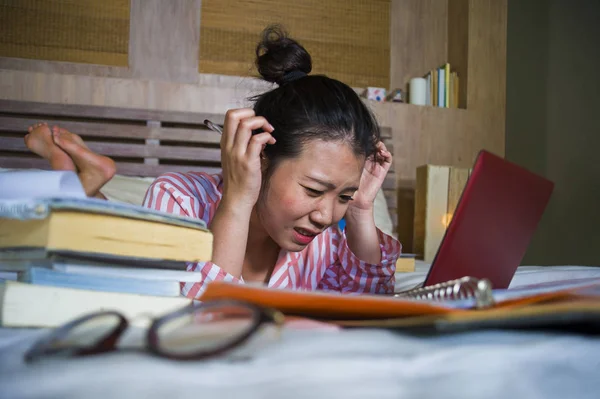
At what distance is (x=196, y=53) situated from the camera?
287 centimetres

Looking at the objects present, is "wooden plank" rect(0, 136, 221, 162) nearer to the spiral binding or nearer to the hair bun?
the hair bun

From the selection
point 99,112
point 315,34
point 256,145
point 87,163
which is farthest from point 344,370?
point 315,34

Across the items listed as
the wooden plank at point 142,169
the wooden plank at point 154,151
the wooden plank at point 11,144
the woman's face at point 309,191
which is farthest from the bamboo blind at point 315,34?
the woman's face at point 309,191

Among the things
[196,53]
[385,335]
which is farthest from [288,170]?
[196,53]

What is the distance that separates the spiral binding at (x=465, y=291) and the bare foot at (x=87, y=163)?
3.55 feet

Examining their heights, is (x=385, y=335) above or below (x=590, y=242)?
above

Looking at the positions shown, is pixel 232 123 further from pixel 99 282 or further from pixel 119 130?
pixel 119 130

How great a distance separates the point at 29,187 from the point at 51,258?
11 centimetres

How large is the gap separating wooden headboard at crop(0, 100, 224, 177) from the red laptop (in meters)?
1.91

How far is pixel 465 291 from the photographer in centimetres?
51

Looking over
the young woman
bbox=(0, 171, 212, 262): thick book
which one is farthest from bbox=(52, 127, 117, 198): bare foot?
bbox=(0, 171, 212, 262): thick book

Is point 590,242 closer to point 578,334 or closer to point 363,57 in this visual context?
point 363,57

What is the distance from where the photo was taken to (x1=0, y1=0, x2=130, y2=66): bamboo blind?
2637mm

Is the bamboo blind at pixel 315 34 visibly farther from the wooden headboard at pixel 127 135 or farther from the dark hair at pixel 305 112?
the dark hair at pixel 305 112
